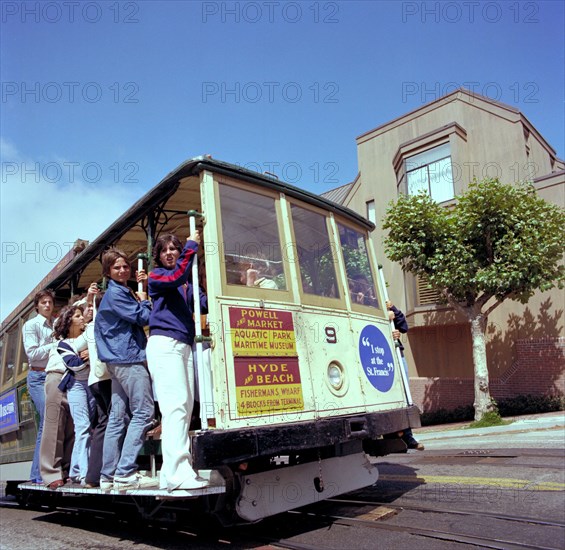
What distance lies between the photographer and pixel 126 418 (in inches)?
180

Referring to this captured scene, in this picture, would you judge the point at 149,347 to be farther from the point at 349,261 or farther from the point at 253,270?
the point at 349,261

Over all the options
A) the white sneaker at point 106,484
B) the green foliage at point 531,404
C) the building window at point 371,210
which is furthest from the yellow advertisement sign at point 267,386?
the building window at point 371,210

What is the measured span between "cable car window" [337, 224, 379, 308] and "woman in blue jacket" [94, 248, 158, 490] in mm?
2048

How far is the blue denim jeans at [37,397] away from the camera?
19.5ft

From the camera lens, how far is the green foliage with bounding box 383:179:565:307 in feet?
43.9

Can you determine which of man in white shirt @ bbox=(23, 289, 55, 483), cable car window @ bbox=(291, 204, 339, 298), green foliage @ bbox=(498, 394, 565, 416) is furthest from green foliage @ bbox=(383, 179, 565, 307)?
man in white shirt @ bbox=(23, 289, 55, 483)

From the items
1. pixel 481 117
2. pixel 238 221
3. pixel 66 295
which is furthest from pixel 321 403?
pixel 481 117

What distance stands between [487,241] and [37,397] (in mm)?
11351

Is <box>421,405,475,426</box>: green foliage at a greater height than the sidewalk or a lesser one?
lesser

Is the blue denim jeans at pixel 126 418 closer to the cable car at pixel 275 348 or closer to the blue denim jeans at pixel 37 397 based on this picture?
the cable car at pixel 275 348

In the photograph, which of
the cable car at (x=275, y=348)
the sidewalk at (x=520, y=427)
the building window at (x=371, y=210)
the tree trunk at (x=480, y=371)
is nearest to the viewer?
the cable car at (x=275, y=348)

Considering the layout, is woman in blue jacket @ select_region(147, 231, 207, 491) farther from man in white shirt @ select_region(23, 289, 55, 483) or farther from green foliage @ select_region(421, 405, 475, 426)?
green foliage @ select_region(421, 405, 475, 426)

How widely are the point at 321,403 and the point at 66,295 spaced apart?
4635 millimetres

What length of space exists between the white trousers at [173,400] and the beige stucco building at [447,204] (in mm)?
13803
